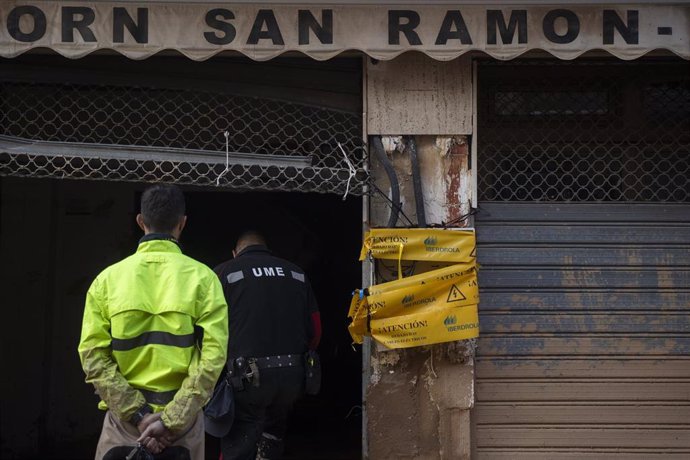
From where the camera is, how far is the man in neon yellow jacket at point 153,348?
12.2 ft

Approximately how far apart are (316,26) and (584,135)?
193cm

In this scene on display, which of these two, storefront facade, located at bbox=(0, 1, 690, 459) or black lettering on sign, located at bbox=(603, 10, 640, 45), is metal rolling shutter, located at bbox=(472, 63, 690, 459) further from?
black lettering on sign, located at bbox=(603, 10, 640, 45)

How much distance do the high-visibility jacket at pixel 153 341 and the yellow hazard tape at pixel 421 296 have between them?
171cm

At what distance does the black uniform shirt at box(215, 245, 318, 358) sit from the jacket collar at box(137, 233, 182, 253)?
1.68 meters

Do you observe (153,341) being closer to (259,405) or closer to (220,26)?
(259,405)

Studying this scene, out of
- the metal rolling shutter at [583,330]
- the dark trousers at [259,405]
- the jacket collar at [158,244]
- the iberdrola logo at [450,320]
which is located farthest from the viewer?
the metal rolling shutter at [583,330]

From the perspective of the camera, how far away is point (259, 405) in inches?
218

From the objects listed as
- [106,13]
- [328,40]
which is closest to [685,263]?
[328,40]

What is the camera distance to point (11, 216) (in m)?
8.15

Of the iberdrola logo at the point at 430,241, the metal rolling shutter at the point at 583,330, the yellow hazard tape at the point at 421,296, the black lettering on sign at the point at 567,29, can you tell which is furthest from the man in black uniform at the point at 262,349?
the black lettering on sign at the point at 567,29

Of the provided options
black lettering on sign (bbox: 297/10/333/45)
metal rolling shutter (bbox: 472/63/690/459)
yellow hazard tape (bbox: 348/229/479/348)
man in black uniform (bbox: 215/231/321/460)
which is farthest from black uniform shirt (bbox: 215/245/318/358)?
black lettering on sign (bbox: 297/10/333/45)

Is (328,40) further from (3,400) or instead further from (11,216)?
(3,400)

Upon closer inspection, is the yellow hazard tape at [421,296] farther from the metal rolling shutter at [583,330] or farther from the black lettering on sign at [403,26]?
the black lettering on sign at [403,26]

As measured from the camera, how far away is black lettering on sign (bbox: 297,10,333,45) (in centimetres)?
541
